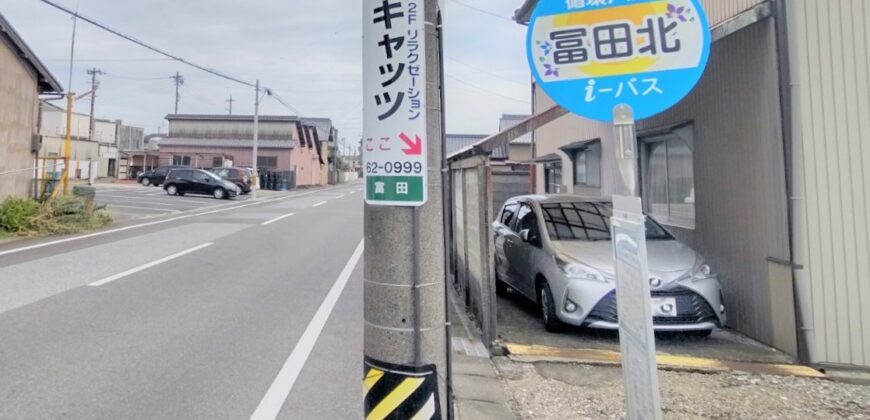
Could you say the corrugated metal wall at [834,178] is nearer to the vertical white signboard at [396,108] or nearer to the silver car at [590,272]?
the silver car at [590,272]

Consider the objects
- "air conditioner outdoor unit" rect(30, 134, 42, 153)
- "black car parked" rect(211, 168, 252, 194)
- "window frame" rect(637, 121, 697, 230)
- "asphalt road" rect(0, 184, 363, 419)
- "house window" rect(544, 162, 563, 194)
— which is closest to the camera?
"asphalt road" rect(0, 184, 363, 419)

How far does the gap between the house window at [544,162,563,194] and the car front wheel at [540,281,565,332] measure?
25.2 feet

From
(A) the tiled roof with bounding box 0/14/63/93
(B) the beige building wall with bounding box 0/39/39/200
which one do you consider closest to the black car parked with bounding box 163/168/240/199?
(A) the tiled roof with bounding box 0/14/63/93

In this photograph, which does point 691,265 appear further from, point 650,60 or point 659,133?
point 650,60

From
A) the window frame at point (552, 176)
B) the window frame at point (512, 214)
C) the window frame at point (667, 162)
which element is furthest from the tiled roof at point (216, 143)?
the window frame at point (667, 162)

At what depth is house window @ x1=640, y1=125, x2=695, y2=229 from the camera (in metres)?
6.57

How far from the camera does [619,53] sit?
1984 millimetres

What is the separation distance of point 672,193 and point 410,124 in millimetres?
6455

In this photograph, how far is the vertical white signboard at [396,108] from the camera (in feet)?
6.42

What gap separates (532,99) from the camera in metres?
16.0

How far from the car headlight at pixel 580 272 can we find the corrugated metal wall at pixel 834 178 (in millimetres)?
1779

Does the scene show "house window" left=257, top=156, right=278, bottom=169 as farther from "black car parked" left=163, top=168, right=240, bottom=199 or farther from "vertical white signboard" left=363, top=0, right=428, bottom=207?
"vertical white signboard" left=363, top=0, right=428, bottom=207

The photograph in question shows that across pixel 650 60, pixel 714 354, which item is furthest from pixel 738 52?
pixel 650 60

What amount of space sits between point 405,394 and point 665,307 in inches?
143
